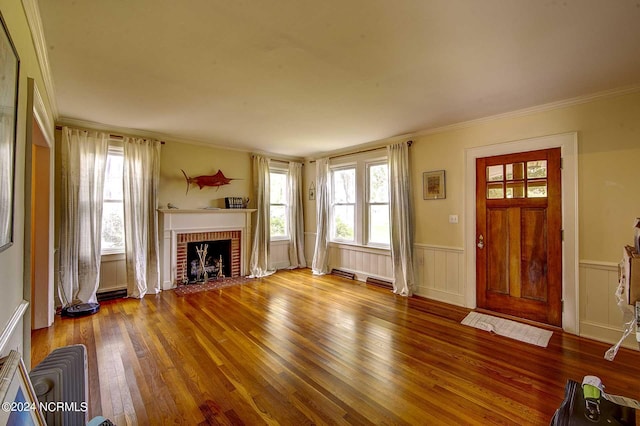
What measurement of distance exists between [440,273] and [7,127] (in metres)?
4.45

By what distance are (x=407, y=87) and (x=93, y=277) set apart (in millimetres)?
4601

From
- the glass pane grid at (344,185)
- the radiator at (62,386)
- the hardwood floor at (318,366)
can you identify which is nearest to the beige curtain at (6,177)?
the radiator at (62,386)

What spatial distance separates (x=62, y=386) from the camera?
1.46 metres

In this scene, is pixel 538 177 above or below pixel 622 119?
below

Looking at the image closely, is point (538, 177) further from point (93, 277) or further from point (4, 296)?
point (93, 277)

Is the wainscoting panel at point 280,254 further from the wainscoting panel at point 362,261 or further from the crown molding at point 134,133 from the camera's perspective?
the crown molding at point 134,133

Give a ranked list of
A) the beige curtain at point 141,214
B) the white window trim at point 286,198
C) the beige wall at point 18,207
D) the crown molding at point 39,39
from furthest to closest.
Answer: the white window trim at point 286,198 → the beige curtain at point 141,214 → the crown molding at point 39,39 → the beige wall at point 18,207

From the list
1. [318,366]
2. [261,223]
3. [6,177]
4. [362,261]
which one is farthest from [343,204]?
[6,177]

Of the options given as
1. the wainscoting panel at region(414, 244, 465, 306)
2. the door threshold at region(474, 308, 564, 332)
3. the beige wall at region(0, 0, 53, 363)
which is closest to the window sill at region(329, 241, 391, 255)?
the wainscoting panel at region(414, 244, 465, 306)

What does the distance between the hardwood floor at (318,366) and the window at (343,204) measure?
203 centimetres

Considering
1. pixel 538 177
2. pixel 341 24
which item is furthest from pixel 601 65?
pixel 341 24

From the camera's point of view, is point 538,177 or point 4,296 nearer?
point 4,296

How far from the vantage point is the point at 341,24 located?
1818 mm

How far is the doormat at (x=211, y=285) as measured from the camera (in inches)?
178
